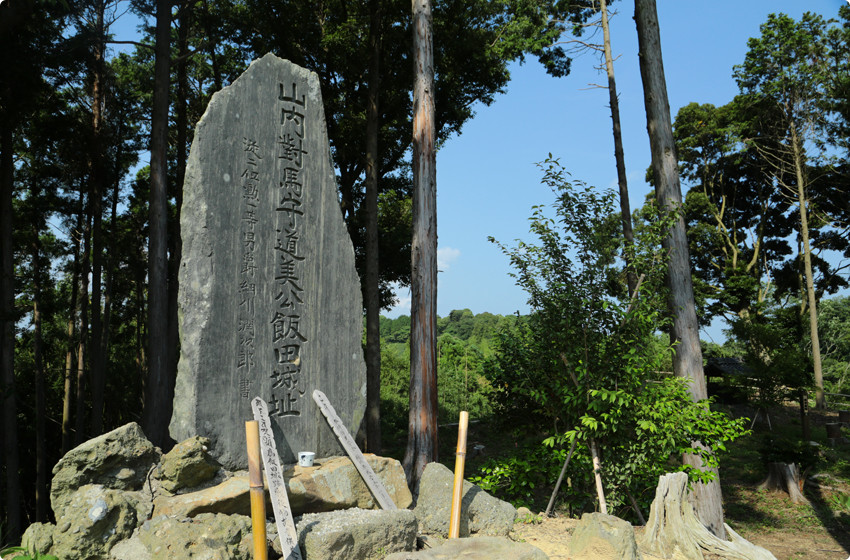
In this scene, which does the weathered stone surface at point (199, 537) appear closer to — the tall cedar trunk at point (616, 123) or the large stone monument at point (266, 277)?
the large stone monument at point (266, 277)

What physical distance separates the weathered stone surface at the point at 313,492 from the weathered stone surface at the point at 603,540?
51.1 inches

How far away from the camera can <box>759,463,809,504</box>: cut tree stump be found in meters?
10.3

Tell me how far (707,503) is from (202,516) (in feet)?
16.9

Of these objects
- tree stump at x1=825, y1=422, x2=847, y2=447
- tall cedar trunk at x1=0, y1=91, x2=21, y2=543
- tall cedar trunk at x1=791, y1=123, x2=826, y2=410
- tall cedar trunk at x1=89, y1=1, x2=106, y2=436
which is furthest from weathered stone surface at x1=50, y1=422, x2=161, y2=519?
tall cedar trunk at x1=791, y1=123, x2=826, y2=410

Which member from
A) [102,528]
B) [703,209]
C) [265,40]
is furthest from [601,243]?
[703,209]

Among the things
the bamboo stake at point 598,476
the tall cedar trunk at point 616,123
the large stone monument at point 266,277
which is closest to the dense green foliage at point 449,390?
the tall cedar trunk at point 616,123

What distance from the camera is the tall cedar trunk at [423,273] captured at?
614 centimetres

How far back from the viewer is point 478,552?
11.7 feet

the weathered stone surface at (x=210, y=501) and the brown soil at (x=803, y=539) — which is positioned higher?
the weathered stone surface at (x=210, y=501)

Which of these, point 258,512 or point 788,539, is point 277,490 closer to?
point 258,512

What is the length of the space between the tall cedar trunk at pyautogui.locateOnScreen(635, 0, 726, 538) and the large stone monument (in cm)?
331

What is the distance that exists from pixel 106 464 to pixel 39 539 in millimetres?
554

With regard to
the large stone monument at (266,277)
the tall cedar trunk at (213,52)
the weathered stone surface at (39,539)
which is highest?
the tall cedar trunk at (213,52)

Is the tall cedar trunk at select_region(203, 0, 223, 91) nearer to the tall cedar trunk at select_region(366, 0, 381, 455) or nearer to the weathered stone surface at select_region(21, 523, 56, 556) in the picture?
the tall cedar trunk at select_region(366, 0, 381, 455)
